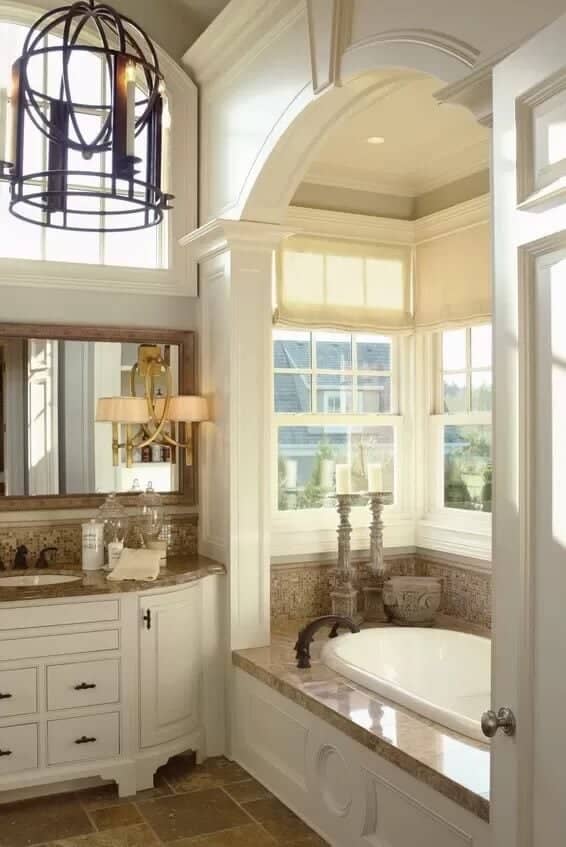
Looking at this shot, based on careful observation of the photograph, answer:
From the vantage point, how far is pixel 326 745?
3.47 meters

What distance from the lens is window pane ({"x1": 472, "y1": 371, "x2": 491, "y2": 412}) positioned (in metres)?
4.97

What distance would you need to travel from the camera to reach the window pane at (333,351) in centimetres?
523

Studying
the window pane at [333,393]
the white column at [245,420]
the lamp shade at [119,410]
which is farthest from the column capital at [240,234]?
the window pane at [333,393]

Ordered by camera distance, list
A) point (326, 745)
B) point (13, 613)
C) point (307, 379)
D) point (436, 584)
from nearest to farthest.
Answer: point (326, 745)
point (13, 613)
point (436, 584)
point (307, 379)

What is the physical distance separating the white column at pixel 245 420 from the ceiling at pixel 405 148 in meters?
0.73

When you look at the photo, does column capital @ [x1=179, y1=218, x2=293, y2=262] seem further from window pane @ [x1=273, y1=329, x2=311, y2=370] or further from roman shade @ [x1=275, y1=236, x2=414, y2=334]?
window pane @ [x1=273, y1=329, x2=311, y2=370]

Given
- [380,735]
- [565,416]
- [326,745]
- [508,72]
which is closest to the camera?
[565,416]

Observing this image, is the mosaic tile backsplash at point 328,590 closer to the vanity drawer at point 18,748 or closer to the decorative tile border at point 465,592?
the decorative tile border at point 465,592

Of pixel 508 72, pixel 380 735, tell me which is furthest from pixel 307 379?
pixel 508 72

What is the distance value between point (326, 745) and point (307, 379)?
224 centimetres

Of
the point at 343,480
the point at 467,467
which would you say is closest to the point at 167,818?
the point at 343,480

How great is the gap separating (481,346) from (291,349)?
1.02m

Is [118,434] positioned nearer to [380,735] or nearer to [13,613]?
[13,613]

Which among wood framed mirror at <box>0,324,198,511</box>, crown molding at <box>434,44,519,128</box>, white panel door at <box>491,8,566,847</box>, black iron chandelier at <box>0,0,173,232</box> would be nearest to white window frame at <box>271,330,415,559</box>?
wood framed mirror at <box>0,324,198,511</box>
